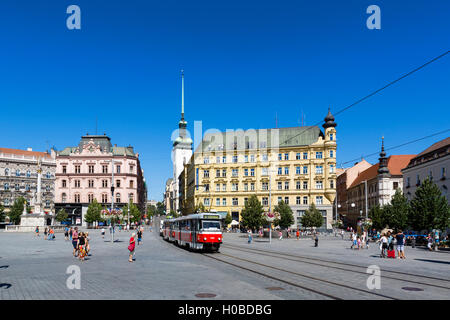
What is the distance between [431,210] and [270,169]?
138ft

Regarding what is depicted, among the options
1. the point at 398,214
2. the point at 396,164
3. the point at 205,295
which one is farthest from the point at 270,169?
the point at 205,295

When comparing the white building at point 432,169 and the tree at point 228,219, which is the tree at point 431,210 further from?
the tree at point 228,219

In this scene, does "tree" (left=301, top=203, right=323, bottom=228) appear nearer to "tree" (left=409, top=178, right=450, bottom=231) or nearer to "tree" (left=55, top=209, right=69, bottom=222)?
"tree" (left=409, top=178, right=450, bottom=231)

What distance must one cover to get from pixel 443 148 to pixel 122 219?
63.2 metres

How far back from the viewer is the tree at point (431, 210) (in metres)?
39.5

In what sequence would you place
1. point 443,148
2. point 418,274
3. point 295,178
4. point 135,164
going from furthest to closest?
point 135,164 < point 295,178 < point 443,148 < point 418,274

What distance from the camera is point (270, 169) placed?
80.2m

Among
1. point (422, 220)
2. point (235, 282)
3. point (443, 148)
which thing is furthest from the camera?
point (443, 148)

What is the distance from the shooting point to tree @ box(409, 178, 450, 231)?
39.5 m

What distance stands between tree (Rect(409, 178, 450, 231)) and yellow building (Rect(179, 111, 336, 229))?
35972mm

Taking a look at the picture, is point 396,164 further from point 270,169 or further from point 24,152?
point 24,152
